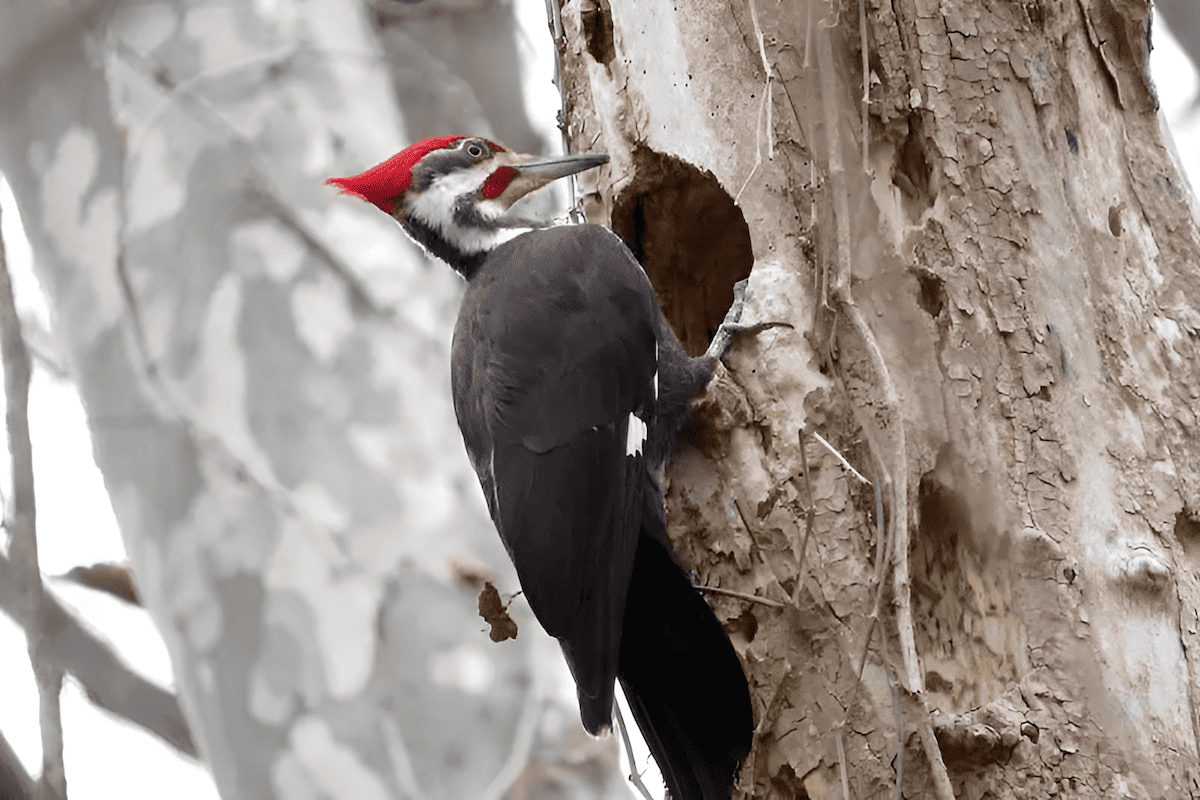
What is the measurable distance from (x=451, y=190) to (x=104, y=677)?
165 cm

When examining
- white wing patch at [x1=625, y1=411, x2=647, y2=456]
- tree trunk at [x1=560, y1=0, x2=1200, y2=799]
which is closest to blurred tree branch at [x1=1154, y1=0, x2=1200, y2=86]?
tree trunk at [x1=560, y1=0, x2=1200, y2=799]

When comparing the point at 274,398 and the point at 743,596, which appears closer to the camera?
the point at 743,596

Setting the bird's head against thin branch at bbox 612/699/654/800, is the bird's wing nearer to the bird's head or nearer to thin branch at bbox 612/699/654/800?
the bird's head

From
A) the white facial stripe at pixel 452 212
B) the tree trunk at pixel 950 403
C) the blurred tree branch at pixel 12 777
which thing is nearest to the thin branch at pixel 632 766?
the tree trunk at pixel 950 403

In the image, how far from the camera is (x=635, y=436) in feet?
5.81

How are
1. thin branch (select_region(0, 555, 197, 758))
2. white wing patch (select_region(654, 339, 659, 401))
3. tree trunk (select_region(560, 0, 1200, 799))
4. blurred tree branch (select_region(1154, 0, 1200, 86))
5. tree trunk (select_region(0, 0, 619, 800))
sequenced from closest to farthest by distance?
tree trunk (select_region(560, 0, 1200, 799)) → white wing patch (select_region(654, 339, 659, 401)) → thin branch (select_region(0, 555, 197, 758)) → tree trunk (select_region(0, 0, 619, 800)) → blurred tree branch (select_region(1154, 0, 1200, 86))

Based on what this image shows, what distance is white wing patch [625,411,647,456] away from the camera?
68.7 inches

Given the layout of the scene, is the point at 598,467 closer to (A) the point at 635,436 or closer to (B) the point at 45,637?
(A) the point at 635,436

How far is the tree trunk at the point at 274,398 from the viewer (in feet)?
9.57

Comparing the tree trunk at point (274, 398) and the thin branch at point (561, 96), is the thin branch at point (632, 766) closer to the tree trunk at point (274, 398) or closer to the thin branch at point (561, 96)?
the thin branch at point (561, 96)

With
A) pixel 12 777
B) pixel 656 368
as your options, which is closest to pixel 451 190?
pixel 656 368

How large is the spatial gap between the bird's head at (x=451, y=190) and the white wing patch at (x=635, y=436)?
56 cm

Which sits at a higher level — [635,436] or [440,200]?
[440,200]

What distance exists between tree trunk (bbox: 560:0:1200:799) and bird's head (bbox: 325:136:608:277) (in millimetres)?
380
